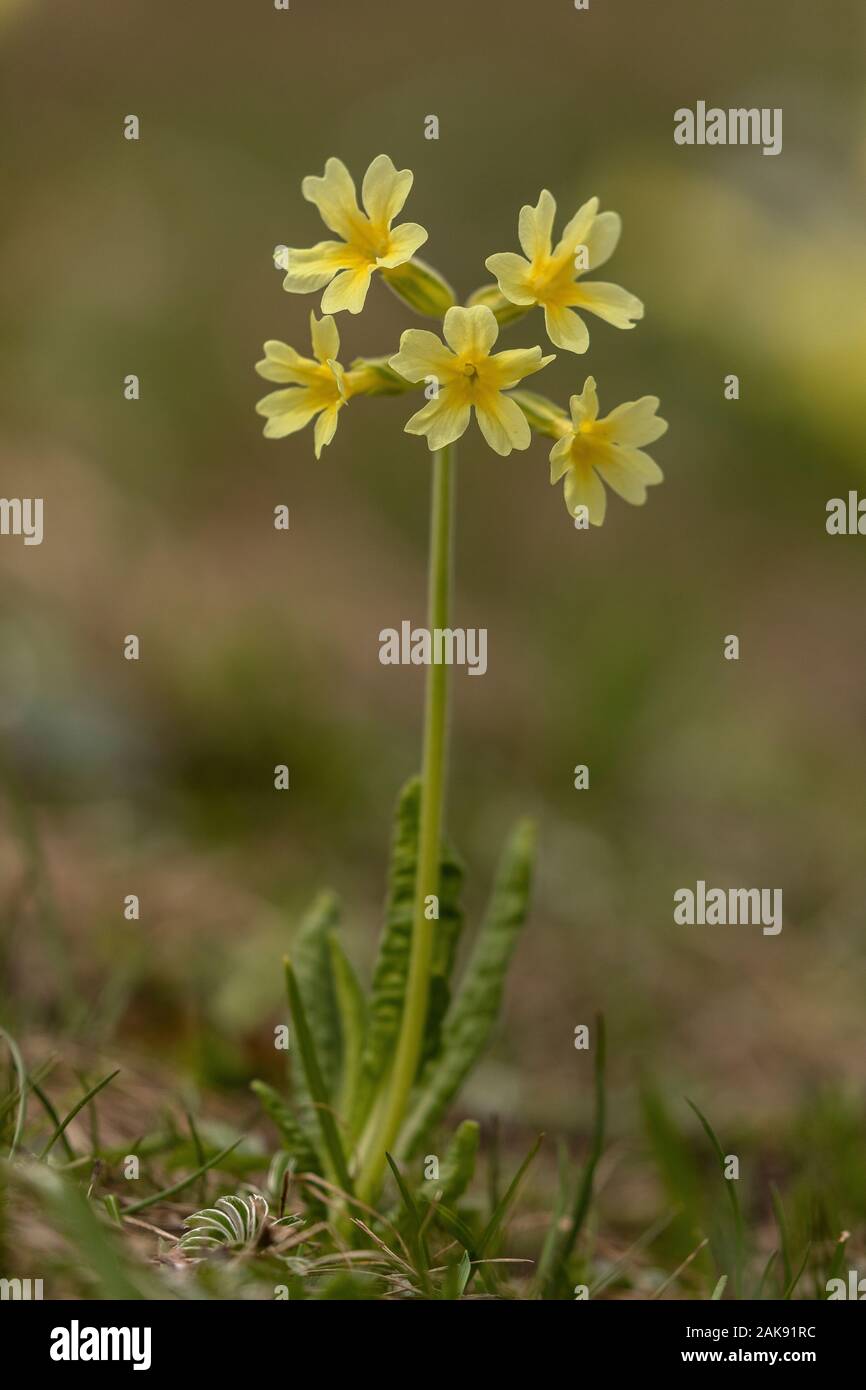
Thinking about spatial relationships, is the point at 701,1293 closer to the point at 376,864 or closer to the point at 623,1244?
the point at 623,1244

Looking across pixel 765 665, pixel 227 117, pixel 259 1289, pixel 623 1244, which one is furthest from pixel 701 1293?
pixel 227 117

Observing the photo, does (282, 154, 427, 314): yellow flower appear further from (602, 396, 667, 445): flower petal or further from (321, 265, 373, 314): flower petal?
(602, 396, 667, 445): flower petal

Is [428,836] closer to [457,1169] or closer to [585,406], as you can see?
[457,1169]

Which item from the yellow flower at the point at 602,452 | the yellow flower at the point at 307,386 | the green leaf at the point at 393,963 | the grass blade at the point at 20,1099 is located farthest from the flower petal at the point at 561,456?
the grass blade at the point at 20,1099

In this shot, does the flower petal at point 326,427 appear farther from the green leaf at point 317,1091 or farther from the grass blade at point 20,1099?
the grass blade at point 20,1099

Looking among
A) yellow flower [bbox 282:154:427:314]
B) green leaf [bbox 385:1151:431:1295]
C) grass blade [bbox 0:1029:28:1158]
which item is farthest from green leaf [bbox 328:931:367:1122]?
yellow flower [bbox 282:154:427:314]
